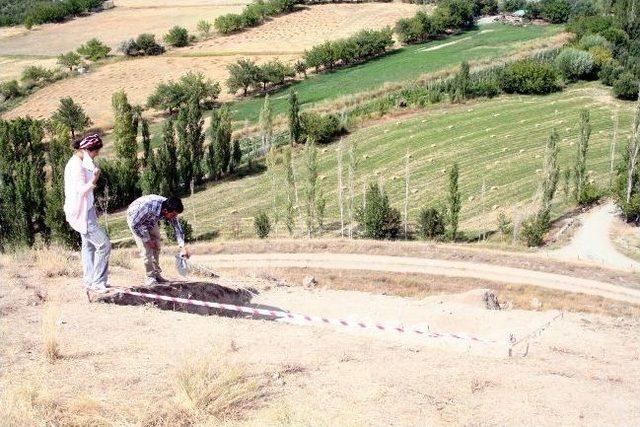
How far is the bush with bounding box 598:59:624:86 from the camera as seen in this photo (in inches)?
2731

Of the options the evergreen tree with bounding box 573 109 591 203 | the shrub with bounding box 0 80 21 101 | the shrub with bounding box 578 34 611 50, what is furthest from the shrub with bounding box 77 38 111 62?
the evergreen tree with bounding box 573 109 591 203

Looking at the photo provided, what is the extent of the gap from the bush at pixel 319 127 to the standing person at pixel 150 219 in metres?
51.8

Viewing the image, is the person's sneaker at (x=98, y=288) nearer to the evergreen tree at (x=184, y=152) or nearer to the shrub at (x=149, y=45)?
the evergreen tree at (x=184, y=152)

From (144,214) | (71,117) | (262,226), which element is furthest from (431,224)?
(71,117)

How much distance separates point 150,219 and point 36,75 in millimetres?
87086

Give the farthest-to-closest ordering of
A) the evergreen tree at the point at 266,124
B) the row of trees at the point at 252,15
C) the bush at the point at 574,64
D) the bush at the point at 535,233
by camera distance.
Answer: the row of trees at the point at 252,15
the bush at the point at 574,64
the evergreen tree at the point at 266,124
the bush at the point at 535,233

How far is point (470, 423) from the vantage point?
28.2 feet

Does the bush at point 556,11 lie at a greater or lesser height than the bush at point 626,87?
greater

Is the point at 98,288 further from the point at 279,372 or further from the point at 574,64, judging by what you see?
the point at 574,64

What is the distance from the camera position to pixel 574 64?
7181 cm

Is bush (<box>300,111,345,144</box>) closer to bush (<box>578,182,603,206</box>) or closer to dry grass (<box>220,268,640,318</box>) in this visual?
bush (<box>578,182,603,206</box>)

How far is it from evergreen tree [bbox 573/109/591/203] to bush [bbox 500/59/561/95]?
2694 cm

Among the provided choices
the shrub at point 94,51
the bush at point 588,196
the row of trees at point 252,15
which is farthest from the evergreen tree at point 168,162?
the row of trees at point 252,15

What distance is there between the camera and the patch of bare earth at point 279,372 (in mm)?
8375
